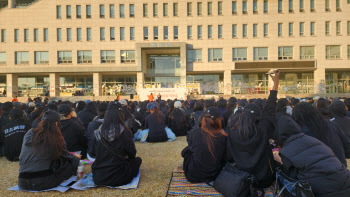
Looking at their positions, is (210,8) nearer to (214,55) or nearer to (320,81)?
(214,55)

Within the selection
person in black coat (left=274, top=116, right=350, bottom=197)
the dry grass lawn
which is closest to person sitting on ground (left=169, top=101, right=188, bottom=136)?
the dry grass lawn

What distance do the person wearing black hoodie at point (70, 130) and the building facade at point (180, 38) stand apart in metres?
30.8

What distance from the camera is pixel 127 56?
37438 millimetres

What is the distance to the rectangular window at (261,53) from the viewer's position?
36.9 meters

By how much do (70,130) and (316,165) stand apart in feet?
17.1

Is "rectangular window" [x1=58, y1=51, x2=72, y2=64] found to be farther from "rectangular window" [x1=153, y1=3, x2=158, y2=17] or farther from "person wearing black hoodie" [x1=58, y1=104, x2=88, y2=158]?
"person wearing black hoodie" [x1=58, y1=104, x2=88, y2=158]

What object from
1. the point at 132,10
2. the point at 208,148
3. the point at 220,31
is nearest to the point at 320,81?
the point at 220,31

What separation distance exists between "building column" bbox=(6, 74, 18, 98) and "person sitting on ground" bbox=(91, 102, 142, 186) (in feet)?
132

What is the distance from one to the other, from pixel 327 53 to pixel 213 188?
135 ft

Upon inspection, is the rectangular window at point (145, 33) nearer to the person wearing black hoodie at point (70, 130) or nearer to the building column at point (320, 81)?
the building column at point (320, 81)

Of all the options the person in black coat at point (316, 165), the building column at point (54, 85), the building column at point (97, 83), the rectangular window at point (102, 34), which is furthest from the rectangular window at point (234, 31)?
the person in black coat at point (316, 165)

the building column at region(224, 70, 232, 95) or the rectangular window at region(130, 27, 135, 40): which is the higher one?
the rectangular window at region(130, 27, 135, 40)

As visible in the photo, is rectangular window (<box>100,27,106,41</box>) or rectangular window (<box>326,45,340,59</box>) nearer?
rectangular window (<box>326,45,340,59</box>)

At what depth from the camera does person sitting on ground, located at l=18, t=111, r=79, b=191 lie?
3.94 meters
